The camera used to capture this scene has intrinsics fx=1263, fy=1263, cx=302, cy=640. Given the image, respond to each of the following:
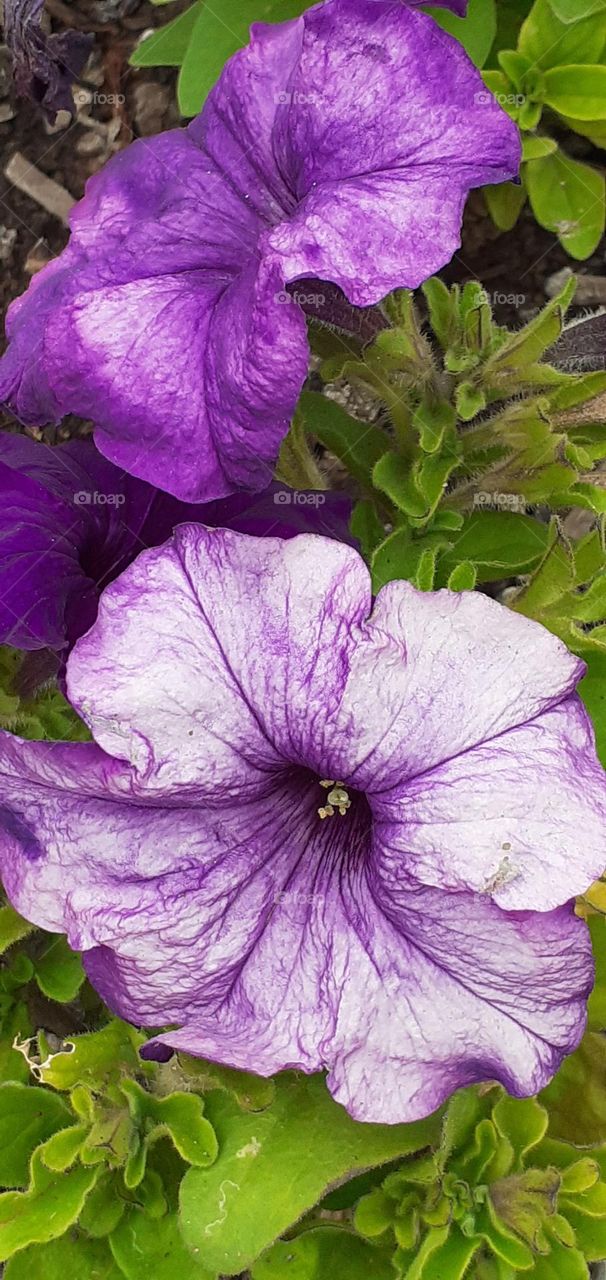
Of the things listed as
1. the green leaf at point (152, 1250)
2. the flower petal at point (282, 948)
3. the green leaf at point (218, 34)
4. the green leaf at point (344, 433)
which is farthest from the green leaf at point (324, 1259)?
the green leaf at point (218, 34)

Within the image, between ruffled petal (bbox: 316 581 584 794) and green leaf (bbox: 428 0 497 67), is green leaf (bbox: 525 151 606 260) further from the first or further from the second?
ruffled petal (bbox: 316 581 584 794)

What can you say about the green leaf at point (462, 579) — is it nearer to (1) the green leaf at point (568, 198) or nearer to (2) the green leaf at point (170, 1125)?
(2) the green leaf at point (170, 1125)

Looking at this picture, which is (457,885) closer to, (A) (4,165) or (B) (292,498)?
(B) (292,498)

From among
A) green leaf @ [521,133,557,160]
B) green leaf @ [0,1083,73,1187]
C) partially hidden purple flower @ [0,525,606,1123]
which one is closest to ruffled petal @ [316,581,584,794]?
partially hidden purple flower @ [0,525,606,1123]

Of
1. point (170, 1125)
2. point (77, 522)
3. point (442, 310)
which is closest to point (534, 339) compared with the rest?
point (442, 310)

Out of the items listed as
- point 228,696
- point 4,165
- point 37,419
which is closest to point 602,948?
point 228,696
